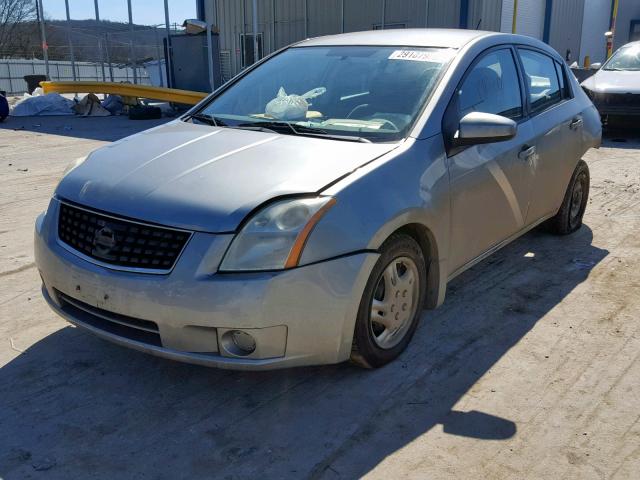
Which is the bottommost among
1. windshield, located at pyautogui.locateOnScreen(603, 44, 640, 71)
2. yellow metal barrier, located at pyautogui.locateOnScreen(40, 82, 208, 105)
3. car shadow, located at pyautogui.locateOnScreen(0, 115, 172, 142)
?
car shadow, located at pyautogui.locateOnScreen(0, 115, 172, 142)

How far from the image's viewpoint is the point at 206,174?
9.90 ft

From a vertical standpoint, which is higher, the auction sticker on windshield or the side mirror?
the auction sticker on windshield

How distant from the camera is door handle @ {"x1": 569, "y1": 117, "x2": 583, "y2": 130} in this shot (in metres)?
4.98

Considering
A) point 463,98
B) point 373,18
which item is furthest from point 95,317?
point 373,18

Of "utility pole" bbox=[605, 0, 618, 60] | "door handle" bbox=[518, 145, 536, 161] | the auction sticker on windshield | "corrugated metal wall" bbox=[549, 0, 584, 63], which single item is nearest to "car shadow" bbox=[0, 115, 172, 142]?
the auction sticker on windshield

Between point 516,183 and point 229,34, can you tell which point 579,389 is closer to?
point 516,183

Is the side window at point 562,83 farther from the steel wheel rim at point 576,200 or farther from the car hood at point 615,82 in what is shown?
the car hood at point 615,82

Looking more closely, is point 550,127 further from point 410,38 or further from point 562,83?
point 410,38

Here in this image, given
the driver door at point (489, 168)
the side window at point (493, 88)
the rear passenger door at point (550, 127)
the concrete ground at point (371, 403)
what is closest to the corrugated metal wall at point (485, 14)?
the rear passenger door at point (550, 127)

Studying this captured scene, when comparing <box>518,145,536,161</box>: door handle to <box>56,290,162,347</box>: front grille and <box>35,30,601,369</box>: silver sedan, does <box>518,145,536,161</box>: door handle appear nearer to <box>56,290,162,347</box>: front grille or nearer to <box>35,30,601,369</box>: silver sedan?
<box>35,30,601,369</box>: silver sedan

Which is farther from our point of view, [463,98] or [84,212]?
[463,98]

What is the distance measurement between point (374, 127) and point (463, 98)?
63cm

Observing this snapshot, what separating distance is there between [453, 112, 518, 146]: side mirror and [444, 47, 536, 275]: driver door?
7cm

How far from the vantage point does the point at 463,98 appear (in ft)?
12.3
